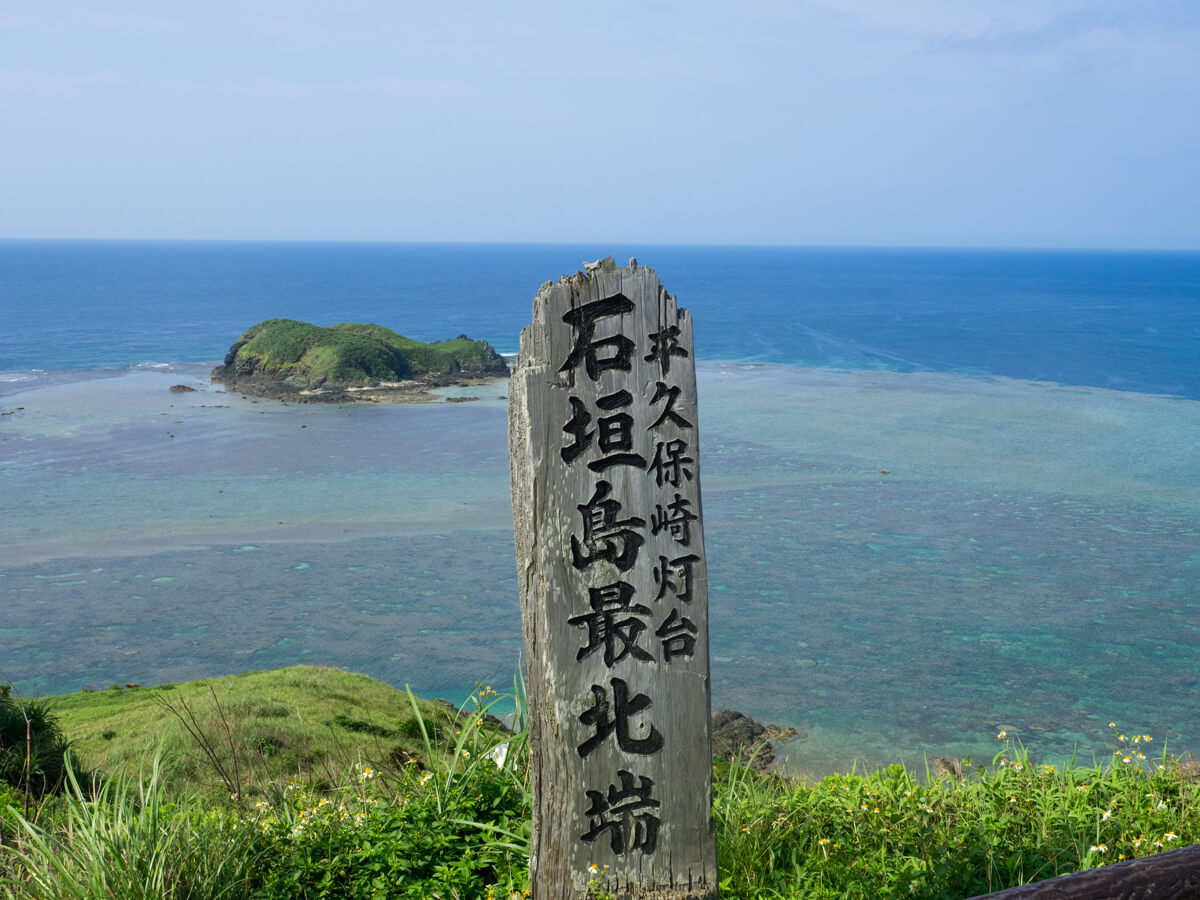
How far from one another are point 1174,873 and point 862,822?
4150 millimetres

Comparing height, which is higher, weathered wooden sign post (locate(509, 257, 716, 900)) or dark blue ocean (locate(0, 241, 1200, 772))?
weathered wooden sign post (locate(509, 257, 716, 900))

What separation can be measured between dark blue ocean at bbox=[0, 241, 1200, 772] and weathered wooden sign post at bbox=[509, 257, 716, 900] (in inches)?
394

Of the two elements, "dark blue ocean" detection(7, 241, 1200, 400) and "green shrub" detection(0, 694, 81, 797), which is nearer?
"green shrub" detection(0, 694, 81, 797)

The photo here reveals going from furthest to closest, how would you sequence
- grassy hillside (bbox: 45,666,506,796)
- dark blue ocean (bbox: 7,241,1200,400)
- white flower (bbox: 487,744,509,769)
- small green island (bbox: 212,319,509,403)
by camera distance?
dark blue ocean (bbox: 7,241,1200,400), small green island (bbox: 212,319,509,403), grassy hillside (bbox: 45,666,506,796), white flower (bbox: 487,744,509,769)

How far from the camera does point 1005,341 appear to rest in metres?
68.2

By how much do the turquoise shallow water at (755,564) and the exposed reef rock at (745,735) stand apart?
38 cm

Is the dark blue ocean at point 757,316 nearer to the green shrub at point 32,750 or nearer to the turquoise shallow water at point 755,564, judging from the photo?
the turquoise shallow water at point 755,564

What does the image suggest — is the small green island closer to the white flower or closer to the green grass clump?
the white flower

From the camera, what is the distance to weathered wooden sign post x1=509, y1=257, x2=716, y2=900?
3.90m

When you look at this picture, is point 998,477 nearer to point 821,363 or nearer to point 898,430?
point 898,430

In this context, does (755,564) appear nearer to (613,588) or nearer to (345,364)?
(613,588)

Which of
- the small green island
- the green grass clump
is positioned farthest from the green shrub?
the small green island

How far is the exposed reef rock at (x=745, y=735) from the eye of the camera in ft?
42.6

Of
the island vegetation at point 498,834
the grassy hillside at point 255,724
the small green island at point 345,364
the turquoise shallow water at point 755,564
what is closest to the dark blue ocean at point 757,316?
the small green island at point 345,364
